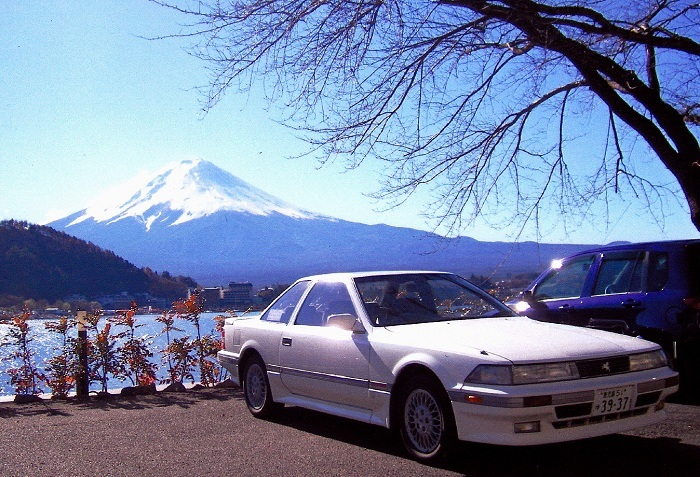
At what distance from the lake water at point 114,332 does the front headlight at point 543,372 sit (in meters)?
6.80

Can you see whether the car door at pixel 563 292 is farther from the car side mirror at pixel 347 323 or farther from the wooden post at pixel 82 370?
the wooden post at pixel 82 370

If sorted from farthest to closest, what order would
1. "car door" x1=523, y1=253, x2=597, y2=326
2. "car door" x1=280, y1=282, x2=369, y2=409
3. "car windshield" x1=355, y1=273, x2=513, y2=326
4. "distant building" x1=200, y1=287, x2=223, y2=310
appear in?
"distant building" x1=200, y1=287, x2=223, y2=310 → "car door" x1=523, y1=253, x2=597, y2=326 → "car windshield" x1=355, y1=273, x2=513, y2=326 → "car door" x1=280, y1=282, x2=369, y2=409

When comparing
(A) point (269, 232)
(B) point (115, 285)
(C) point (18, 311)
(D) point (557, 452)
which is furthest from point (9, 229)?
(A) point (269, 232)

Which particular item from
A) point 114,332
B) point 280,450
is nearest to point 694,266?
point 280,450

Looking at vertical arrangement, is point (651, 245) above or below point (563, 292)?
above

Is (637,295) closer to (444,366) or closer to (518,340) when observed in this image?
(518,340)

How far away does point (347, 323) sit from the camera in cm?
597

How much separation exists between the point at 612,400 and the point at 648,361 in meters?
0.56

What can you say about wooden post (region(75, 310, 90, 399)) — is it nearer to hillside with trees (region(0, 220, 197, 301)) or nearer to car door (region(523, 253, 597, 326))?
hillside with trees (region(0, 220, 197, 301))

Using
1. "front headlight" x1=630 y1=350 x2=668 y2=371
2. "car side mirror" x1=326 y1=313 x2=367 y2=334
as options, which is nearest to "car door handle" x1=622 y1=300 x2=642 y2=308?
"front headlight" x1=630 y1=350 x2=668 y2=371

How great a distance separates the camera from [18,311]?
1059 cm

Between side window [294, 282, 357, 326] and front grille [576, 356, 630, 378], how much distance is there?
2.02 metres

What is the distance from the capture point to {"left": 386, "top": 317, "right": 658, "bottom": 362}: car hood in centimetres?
500

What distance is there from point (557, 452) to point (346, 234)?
51071mm
